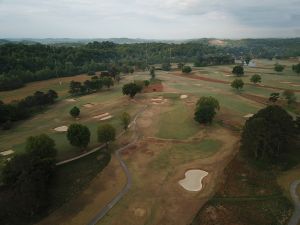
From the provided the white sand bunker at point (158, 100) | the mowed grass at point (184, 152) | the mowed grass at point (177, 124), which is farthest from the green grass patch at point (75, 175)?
the white sand bunker at point (158, 100)

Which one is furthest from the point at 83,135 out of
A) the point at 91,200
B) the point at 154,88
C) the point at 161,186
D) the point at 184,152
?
the point at 154,88

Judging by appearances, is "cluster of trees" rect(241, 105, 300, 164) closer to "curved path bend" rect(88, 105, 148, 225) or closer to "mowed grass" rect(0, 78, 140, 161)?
"curved path bend" rect(88, 105, 148, 225)

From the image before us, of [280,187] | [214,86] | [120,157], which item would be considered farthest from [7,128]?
[214,86]

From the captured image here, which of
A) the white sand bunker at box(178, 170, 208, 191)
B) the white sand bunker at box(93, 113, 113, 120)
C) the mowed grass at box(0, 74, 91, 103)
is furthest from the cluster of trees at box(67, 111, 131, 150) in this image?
the mowed grass at box(0, 74, 91, 103)

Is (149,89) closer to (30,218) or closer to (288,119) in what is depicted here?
(288,119)

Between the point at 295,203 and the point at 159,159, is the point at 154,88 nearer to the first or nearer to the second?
the point at 159,159

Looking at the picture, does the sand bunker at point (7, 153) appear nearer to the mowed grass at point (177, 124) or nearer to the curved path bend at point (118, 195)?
the curved path bend at point (118, 195)
